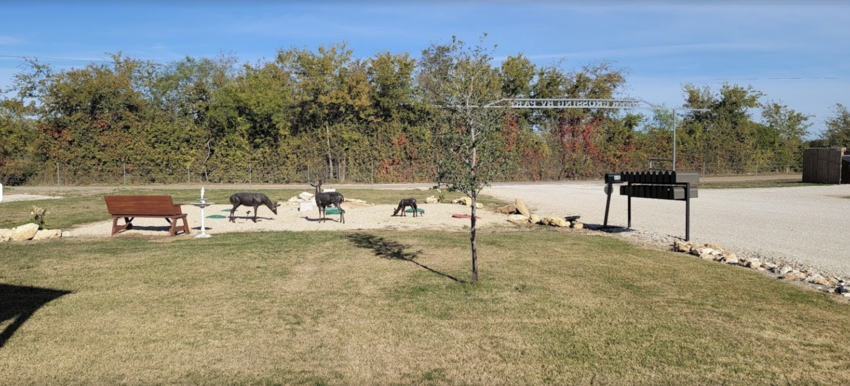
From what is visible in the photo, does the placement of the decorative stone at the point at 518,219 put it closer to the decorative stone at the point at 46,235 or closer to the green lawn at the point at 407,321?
the green lawn at the point at 407,321

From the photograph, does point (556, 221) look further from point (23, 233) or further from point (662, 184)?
point (23, 233)

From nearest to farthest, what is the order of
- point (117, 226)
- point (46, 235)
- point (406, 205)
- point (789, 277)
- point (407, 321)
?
point (407, 321) → point (789, 277) → point (46, 235) → point (117, 226) → point (406, 205)

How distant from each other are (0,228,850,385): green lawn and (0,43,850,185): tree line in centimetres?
2271

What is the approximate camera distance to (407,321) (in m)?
5.36

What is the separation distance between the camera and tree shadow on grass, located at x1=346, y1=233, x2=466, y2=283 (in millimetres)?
8492

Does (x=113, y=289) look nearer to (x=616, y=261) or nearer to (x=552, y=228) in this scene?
(x=616, y=261)

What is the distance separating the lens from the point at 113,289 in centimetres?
657

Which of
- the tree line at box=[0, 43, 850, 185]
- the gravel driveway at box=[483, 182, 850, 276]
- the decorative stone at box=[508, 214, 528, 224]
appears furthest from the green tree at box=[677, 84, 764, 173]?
the decorative stone at box=[508, 214, 528, 224]

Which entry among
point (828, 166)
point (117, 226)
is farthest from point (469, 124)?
point (828, 166)

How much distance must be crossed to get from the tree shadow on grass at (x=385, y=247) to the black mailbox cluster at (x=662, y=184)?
5.27 m

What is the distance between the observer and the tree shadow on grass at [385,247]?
849 cm

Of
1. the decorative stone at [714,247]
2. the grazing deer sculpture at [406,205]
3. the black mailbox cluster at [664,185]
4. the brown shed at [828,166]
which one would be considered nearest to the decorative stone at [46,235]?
the grazing deer sculpture at [406,205]

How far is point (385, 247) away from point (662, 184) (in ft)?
19.2

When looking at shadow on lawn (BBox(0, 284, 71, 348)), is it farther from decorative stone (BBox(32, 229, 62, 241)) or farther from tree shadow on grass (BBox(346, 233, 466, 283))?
decorative stone (BBox(32, 229, 62, 241))
